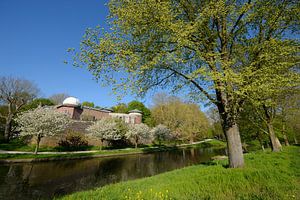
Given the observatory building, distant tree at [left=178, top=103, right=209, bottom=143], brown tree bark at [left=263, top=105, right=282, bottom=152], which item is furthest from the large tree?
distant tree at [left=178, top=103, right=209, bottom=143]

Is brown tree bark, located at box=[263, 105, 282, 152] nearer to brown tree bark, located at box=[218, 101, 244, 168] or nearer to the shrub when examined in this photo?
brown tree bark, located at box=[218, 101, 244, 168]

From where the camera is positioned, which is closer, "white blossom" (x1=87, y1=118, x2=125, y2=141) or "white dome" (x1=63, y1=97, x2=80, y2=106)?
"white blossom" (x1=87, y1=118, x2=125, y2=141)

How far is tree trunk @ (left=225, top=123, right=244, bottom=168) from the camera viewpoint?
29.8 ft

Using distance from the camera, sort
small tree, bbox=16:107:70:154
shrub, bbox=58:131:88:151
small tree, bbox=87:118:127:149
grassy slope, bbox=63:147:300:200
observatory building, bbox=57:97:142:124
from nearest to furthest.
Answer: grassy slope, bbox=63:147:300:200
small tree, bbox=16:107:70:154
shrub, bbox=58:131:88:151
small tree, bbox=87:118:127:149
observatory building, bbox=57:97:142:124

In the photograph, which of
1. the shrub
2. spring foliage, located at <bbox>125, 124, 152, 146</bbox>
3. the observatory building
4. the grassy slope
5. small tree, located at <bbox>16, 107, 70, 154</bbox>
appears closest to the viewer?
the grassy slope

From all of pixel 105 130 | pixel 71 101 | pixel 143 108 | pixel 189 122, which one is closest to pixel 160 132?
pixel 189 122

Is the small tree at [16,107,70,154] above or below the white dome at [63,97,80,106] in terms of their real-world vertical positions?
below

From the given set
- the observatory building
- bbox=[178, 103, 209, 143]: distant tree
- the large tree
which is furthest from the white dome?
the large tree

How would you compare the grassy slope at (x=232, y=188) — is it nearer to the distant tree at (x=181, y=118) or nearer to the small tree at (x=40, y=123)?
the small tree at (x=40, y=123)

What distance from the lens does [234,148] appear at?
920cm

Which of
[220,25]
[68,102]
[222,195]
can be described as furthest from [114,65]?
[68,102]

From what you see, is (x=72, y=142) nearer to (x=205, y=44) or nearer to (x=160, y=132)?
(x=160, y=132)

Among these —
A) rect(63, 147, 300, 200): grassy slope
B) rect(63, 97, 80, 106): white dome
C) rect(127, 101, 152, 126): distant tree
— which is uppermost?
rect(127, 101, 152, 126): distant tree

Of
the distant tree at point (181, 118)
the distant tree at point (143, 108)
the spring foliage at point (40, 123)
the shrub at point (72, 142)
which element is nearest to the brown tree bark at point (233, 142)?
the spring foliage at point (40, 123)
